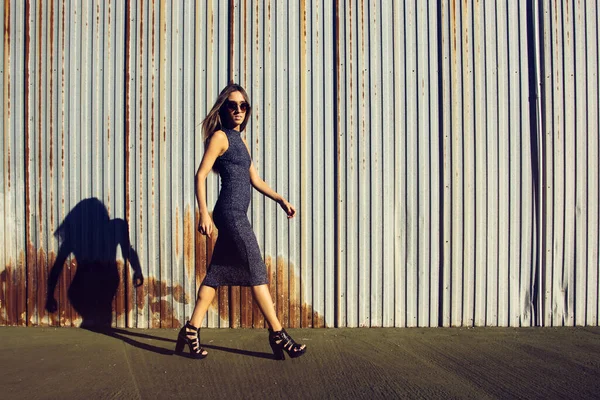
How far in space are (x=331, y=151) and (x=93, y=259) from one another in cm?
228

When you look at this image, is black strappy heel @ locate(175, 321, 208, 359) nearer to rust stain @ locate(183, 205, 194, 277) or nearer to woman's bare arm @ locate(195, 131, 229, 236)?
woman's bare arm @ locate(195, 131, 229, 236)

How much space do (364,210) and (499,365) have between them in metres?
1.63

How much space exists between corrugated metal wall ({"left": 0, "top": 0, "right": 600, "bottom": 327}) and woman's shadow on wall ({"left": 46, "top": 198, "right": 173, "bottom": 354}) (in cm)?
2

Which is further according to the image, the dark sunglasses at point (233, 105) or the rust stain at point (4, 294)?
the rust stain at point (4, 294)

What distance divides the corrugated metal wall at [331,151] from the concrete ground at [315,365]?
0.34 meters

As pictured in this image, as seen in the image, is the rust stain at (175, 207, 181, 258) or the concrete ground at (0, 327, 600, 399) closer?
the concrete ground at (0, 327, 600, 399)

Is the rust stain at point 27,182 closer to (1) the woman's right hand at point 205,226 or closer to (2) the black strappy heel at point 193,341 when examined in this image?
(2) the black strappy heel at point 193,341

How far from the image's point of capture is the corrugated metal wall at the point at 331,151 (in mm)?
4582

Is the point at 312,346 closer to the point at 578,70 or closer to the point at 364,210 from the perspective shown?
the point at 364,210

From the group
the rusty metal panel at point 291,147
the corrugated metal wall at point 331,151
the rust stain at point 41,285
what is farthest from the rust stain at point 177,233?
the rust stain at point 41,285

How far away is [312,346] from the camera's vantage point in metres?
4.05

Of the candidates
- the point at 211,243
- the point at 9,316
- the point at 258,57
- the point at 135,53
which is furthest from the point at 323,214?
the point at 9,316

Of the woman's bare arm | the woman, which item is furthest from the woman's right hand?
the woman

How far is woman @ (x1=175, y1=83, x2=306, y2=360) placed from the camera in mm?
3674
